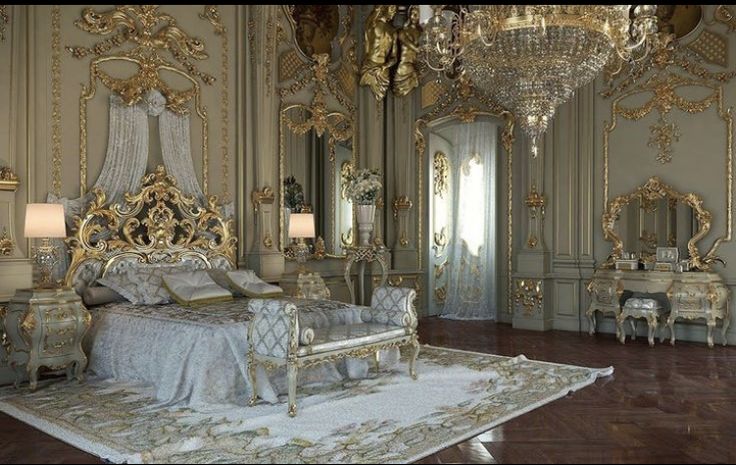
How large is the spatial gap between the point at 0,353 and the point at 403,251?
5097 mm

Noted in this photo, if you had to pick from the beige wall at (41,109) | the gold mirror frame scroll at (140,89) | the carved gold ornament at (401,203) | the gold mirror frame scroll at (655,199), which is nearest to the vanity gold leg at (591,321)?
the gold mirror frame scroll at (655,199)

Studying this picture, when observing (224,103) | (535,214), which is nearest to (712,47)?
(535,214)

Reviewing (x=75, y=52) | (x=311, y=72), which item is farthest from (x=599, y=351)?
(x=75, y=52)

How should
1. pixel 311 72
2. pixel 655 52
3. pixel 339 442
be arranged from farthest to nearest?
1. pixel 311 72
2. pixel 655 52
3. pixel 339 442

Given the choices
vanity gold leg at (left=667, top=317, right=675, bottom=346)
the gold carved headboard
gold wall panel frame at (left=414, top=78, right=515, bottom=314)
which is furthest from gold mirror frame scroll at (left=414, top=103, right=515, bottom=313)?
the gold carved headboard

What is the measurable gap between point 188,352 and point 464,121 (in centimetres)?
543

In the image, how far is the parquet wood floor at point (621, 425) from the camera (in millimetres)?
3471

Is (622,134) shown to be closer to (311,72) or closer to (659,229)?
(659,229)

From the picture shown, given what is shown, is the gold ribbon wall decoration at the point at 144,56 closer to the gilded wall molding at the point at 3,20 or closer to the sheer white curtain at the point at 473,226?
the gilded wall molding at the point at 3,20

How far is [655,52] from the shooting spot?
742 centimetres

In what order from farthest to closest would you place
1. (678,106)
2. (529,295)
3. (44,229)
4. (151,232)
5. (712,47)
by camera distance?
(529,295), (678,106), (712,47), (151,232), (44,229)

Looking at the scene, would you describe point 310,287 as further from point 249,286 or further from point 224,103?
point 224,103

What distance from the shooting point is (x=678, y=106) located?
24.1 ft

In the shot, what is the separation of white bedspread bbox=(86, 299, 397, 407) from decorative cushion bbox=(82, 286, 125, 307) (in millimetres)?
100
